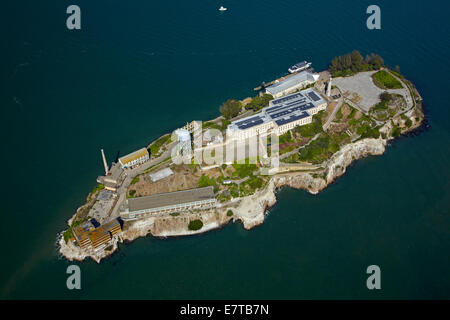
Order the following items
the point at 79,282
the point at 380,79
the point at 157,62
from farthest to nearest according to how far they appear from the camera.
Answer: the point at 157,62, the point at 380,79, the point at 79,282

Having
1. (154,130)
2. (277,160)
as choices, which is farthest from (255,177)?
(154,130)

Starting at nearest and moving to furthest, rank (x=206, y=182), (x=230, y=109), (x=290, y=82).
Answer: (x=206, y=182), (x=230, y=109), (x=290, y=82)

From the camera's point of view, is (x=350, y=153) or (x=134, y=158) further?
(x=350, y=153)

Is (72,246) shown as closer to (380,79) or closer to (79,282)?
(79,282)

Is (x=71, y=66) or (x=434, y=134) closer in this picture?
(x=434, y=134)

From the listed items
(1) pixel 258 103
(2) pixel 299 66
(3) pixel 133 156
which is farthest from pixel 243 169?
(2) pixel 299 66

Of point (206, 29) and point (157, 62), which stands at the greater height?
point (206, 29)

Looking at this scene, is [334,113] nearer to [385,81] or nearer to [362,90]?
[362,90]

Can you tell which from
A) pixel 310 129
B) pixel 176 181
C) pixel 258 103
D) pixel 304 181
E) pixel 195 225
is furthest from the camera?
pixel 258 103
